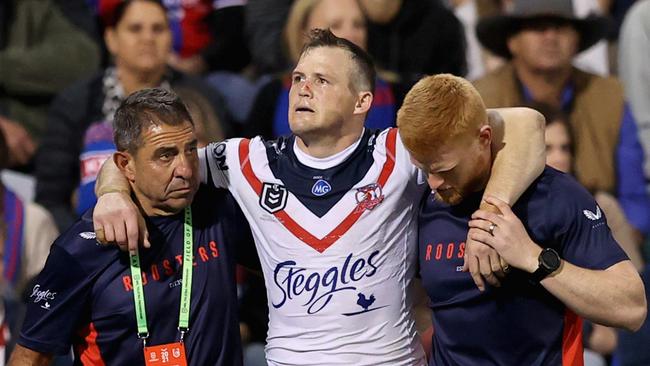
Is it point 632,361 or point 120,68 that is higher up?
point 120,68

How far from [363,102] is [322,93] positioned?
0.64 feet

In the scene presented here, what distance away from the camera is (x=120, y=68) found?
8.76 m

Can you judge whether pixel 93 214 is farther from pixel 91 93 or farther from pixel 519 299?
pixel 91 93

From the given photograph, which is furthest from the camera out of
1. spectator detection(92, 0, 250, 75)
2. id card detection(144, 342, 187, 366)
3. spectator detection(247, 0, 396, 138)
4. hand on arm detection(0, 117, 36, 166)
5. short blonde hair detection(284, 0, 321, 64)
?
spectator detection(92, 0, 250, 75)

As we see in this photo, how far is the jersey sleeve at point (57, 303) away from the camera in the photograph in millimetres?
5711

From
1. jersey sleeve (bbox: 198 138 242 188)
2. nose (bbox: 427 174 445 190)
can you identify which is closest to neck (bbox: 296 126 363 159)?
jersey sleeve (bbox: 198 138 242 188)

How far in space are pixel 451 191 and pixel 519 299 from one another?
46cm

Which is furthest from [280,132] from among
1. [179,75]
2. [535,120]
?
[535,120]

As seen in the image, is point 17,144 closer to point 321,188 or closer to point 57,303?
point 57,303

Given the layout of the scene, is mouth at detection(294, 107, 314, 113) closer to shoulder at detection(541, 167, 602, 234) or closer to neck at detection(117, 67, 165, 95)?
shoulder at detection(541, 167, 602, 234)

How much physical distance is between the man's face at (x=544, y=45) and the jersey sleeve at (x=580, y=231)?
139 inches

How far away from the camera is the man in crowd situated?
5.16 metres

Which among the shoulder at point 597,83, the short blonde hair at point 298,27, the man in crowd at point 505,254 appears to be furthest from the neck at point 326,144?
the shoulder at point 597,83

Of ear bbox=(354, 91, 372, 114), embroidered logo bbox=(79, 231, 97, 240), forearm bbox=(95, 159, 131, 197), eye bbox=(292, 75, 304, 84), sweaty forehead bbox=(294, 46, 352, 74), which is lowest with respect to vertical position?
embroidered logo bbox=(79, 231, 97, 240)
